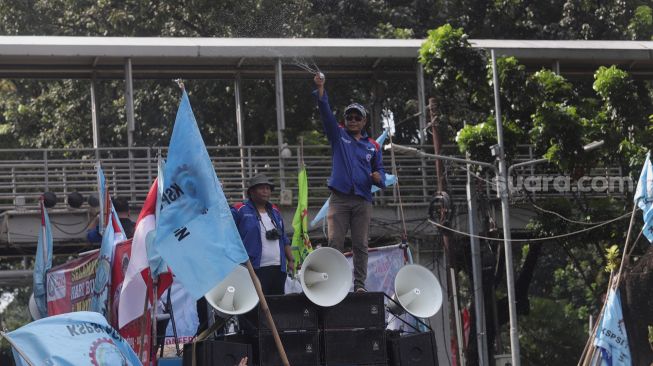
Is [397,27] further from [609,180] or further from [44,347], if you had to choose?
[44,347]

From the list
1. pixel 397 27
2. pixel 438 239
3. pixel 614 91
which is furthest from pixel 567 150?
pixel 397 27

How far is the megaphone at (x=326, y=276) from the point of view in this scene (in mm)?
11430

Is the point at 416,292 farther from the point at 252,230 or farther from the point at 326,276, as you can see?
the point at 252,230

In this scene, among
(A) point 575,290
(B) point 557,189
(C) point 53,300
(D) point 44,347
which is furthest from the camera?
(A) point 575,290

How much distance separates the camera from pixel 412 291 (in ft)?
40.3

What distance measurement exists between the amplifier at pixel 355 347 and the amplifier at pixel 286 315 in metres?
0.20

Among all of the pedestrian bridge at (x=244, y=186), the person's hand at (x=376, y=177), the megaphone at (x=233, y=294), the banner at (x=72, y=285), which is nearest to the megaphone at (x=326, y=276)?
the megaphone at (x=233, y=294)

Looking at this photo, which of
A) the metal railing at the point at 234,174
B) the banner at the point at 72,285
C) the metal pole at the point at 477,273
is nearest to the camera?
the banner at the point at 72,285

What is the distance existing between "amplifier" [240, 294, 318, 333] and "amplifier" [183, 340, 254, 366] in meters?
0.25

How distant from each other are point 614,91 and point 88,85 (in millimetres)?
12509

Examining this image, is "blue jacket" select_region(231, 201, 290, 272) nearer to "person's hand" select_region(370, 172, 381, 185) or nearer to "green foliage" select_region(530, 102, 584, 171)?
"person's hand" select_region(370, 172, 381, 185)

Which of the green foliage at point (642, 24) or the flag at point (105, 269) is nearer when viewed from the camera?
the flag at point (105, 269)

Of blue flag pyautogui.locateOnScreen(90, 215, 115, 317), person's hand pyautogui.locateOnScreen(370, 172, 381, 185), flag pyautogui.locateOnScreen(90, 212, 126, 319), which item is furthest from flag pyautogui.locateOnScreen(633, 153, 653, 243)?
blue flag pyautogui.locateOnScreen(90, 215, 115, 317)

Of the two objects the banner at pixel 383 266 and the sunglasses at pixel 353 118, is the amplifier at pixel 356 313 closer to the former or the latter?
the sunglasses at pixel 353 118
